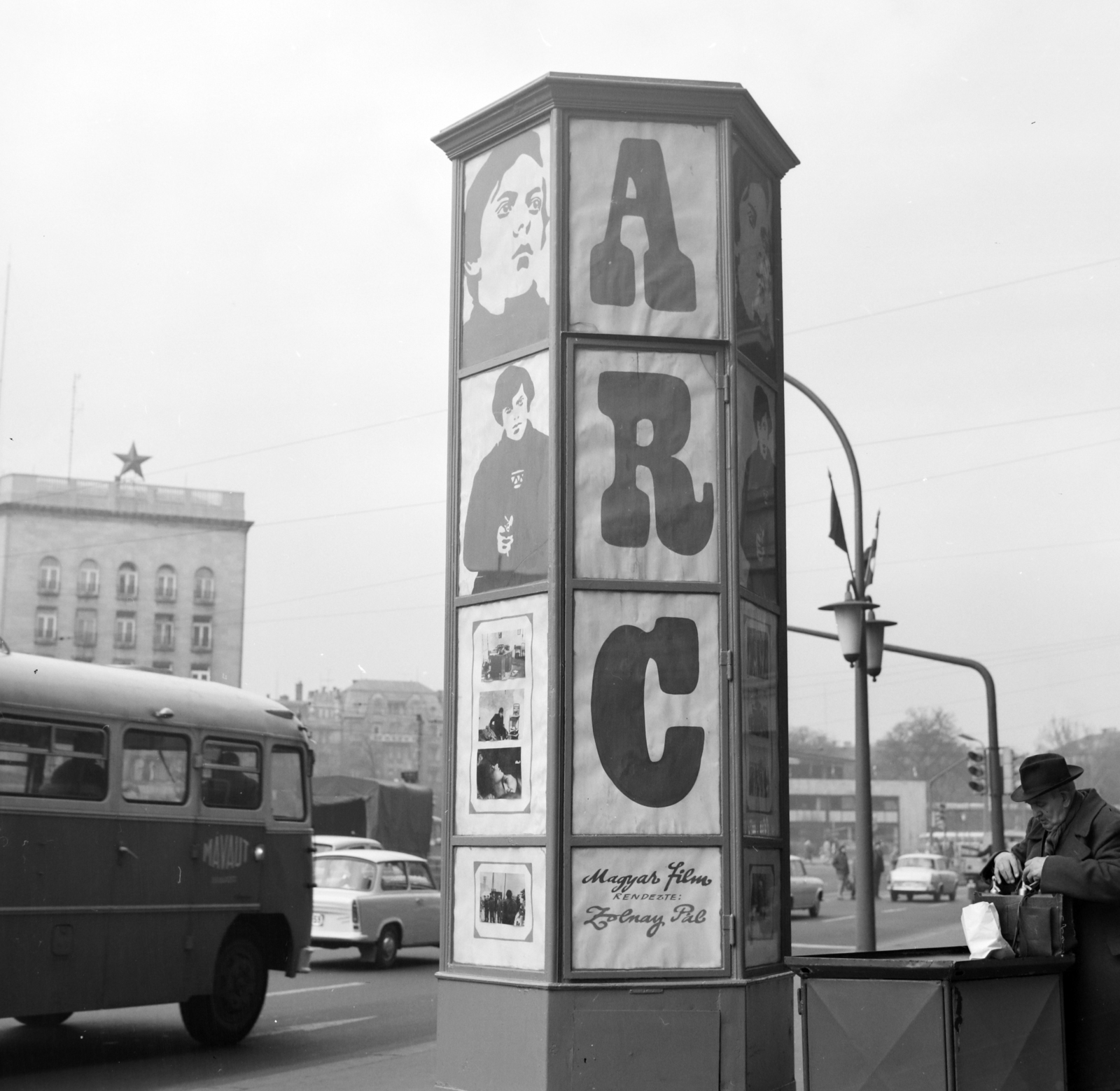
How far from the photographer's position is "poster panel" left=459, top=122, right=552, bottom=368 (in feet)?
28.3

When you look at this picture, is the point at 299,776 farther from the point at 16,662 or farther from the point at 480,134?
the point at 480,134

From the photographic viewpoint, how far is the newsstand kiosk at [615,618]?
789 cm

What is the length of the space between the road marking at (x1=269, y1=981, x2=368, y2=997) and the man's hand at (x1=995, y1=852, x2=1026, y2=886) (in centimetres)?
1305

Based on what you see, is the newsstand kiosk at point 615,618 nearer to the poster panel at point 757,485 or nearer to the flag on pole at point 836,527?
the poster panel at point 757,485

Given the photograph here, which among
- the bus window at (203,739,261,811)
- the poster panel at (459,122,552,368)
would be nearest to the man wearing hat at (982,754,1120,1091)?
Result: the poster panel at (459,122,552,368)

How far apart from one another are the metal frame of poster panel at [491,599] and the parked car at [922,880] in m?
46.8

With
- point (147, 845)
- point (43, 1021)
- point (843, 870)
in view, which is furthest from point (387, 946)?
point (843, 870)

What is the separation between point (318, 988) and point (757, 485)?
12175 mm

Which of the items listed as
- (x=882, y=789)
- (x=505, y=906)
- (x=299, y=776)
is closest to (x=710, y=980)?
(x=505, y=906)

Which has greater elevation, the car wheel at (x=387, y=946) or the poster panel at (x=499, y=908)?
the poster panel at (x=499, y=908)

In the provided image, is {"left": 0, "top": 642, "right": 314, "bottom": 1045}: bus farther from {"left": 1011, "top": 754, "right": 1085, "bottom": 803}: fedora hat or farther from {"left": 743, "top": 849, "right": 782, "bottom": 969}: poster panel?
{"left": 1011, "top": 754, "right": 1085, "bottom": 803}: fedora hat

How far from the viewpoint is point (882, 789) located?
134375 millimetres

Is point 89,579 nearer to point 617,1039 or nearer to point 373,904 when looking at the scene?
point 373,904

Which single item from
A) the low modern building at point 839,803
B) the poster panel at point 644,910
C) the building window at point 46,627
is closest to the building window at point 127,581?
the building window at point 46,627
